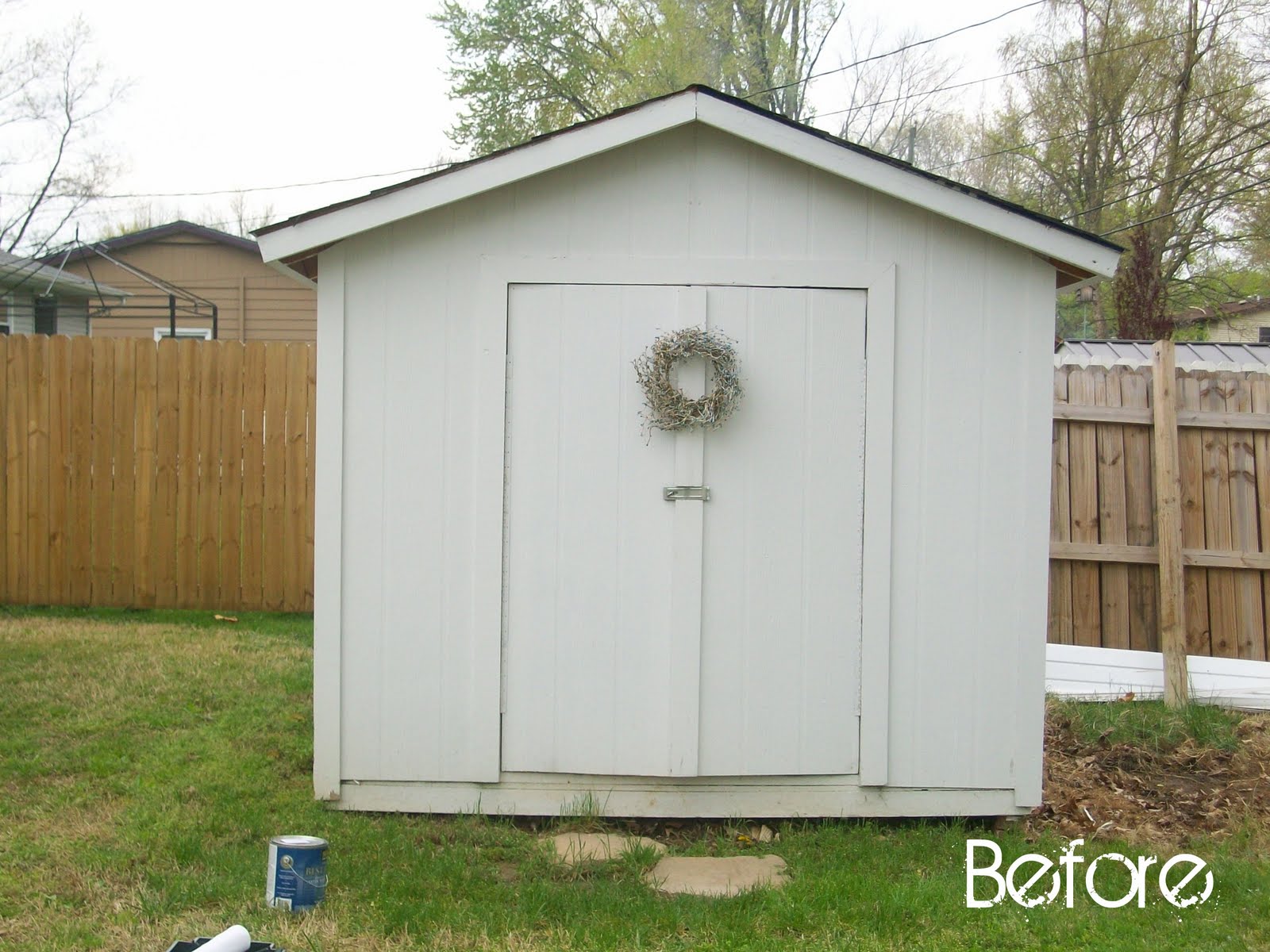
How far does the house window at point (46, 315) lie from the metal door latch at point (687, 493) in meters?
13.4

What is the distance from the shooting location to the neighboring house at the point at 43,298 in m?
14.7

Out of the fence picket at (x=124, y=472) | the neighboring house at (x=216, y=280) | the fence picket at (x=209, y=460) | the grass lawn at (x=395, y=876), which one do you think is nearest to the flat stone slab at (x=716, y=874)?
the grass lawn at (x=395, y=876)

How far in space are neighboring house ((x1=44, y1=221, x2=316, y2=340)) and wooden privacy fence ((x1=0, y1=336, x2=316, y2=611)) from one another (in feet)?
32.0

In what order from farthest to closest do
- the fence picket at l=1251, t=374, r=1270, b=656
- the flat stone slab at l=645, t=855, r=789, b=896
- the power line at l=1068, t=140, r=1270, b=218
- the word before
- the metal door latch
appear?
the power line at l=1068, t=140, r=1270, b=218 → the fence picket at l=1251, t=374, r=1270, b=656 → the metal door latch → the flat stone slab at l=645, t=855, r=789, b=896 → the word before

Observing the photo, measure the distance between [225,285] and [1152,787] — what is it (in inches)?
630

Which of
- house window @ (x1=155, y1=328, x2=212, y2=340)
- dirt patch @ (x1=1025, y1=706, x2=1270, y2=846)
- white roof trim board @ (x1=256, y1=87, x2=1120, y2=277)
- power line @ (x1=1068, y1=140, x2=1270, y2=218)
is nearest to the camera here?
white roof trim board @ (x1=256, y1=87, x2=1120, y2=277)

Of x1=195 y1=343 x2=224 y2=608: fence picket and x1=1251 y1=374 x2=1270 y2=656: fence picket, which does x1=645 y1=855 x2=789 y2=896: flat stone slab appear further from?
x1=195 y1=343 x2=224 y2=608: fence picket

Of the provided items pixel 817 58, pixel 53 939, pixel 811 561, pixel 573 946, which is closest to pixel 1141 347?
pixel 811 561

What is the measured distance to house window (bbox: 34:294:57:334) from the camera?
15.9 meters

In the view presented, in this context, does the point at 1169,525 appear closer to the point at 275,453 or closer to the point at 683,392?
the point at 683,392

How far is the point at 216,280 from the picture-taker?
18.5 meters

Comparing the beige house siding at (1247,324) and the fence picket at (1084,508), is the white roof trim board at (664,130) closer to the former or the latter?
the fence picket at (1084,508)

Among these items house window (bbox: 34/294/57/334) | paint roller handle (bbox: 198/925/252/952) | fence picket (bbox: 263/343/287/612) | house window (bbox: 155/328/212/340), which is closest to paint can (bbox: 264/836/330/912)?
paint roller handle (bbox: 198/925/252/952)

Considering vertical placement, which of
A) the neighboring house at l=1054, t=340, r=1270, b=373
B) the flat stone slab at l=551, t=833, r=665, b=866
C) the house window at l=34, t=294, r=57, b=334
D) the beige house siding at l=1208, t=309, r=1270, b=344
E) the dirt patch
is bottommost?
the flat stone slab at l=551, t=833, r=665, b=866
